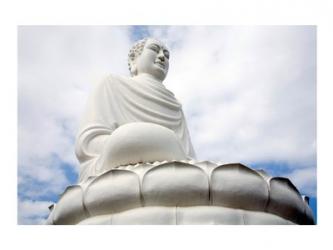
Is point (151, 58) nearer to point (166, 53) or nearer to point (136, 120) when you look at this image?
point (166, 53)

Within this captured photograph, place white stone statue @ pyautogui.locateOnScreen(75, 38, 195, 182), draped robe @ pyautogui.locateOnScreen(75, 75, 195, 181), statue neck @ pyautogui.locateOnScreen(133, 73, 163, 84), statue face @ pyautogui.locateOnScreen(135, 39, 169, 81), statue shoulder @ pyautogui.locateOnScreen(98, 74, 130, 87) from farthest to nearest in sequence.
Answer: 1. statue face @ pyautogui.locateOnScreen(135, 39, 169, 81)
2. statue neck @ pyautogui.locateOnScreen(133, 73, 163, 84)
3. statue shoulder @ pyautogui.locateOnScreen(98, 74, 130, 87)
4. draped robe @ pyautogui.locateOnScreen(75, 75, 195, 181)
5. white stone statue @ pyautogui.locateOnScreen(75, 38, 195, 182)

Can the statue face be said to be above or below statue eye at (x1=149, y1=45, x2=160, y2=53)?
below

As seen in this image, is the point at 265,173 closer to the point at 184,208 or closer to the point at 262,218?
the point at 262,218

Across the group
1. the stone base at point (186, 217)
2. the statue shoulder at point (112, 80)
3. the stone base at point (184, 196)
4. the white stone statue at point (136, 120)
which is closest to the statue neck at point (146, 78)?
the white stone statue at point (136, 120)

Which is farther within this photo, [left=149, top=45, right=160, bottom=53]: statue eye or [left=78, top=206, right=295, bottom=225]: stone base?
[left=149, top=45, right=160, bottom=53]: statue eye

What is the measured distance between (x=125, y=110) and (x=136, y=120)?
156 mm

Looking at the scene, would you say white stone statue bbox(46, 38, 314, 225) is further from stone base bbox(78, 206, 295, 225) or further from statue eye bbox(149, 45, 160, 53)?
statue eye bbox(149, 45, 160, 53)

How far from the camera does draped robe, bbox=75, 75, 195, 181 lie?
5.26m

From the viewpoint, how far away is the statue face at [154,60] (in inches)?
236

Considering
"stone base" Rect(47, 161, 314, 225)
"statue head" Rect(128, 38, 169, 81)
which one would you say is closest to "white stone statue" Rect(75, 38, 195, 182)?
"statue head" Rect(128, 38, 169, 81)

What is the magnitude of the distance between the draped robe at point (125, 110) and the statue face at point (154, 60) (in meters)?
0.15

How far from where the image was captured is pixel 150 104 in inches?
220

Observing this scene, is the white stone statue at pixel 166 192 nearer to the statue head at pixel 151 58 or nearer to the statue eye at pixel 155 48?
the statue head at pixel 151 58

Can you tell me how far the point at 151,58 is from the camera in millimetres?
6023
